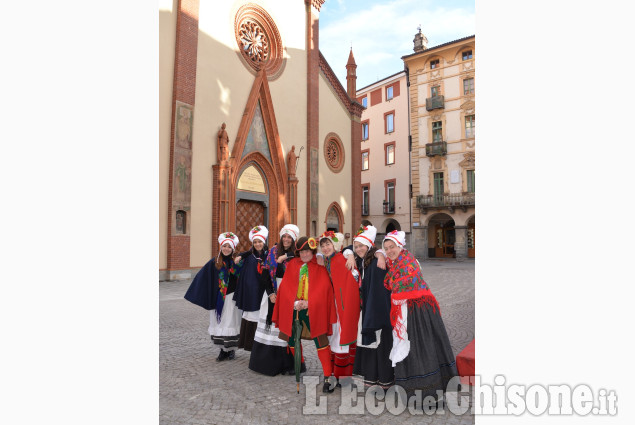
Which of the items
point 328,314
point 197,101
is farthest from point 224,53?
point 328,314

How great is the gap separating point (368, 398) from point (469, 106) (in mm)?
26829

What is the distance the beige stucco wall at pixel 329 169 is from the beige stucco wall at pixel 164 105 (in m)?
8.35

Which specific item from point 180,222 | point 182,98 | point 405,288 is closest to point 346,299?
point 405,288

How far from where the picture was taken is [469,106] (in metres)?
27.3

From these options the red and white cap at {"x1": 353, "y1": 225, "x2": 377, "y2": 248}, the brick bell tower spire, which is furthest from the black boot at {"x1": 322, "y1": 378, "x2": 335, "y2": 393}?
the brick bell tower spire

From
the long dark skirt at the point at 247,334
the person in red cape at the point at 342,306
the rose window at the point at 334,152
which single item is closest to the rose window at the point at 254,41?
the rose window at the point at 334,152

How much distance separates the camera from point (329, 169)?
2134 centimetres

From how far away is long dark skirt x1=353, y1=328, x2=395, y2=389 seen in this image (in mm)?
3914

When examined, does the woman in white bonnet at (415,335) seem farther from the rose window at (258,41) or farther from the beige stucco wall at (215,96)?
the rose window at (258,41)

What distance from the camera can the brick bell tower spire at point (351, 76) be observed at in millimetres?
23578

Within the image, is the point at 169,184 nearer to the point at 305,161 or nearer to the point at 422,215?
the point at 305,161

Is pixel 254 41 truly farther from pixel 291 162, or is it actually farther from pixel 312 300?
pixel 312 300

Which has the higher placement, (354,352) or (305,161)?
(305,161)

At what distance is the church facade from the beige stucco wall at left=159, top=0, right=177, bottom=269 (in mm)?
34
